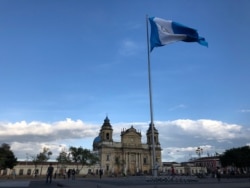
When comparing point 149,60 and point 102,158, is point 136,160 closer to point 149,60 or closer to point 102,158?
point 102,158

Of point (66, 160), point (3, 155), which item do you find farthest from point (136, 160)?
point (3, 155)

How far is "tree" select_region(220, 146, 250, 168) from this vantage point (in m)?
64.8

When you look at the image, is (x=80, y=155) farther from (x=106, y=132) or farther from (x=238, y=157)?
(x=238, y=157)

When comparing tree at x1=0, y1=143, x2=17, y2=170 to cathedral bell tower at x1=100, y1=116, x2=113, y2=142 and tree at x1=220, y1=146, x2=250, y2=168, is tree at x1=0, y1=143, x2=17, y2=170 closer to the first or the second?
cathedral bell tower at x1=100, y1=116, x2=113, y2=142

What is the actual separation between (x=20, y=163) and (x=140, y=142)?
38884mm

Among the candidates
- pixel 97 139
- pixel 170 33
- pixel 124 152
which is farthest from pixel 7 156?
pixel 170 33

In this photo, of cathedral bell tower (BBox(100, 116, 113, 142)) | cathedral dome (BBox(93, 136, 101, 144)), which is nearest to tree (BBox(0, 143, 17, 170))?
cathedral bell tower (BBox(100, 116, 113, 142))

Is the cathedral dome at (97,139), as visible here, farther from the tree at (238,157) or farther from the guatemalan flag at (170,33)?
the guatemalan flag at (170,33)

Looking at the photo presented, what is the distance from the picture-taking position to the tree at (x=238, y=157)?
2549 inches

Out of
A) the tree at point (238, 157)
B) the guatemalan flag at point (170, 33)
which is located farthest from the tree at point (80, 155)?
the guatemalan flag at point (170, 33)

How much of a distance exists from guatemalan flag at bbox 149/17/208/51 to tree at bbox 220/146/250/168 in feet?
170

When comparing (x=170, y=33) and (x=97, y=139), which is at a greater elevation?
(x=97, y=139)

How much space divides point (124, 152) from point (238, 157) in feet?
126

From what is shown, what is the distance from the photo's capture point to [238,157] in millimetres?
65312
